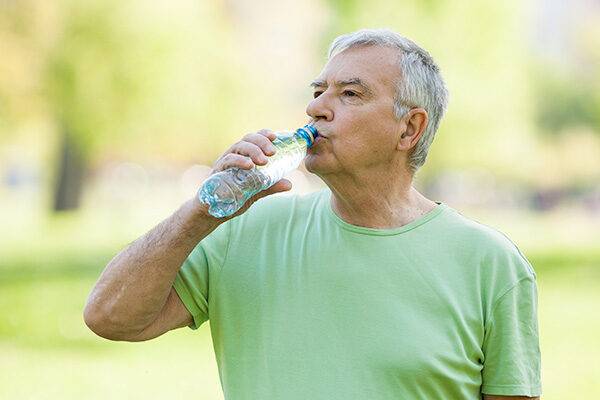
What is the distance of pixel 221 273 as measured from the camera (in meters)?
2.32

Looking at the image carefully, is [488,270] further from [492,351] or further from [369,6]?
[369,6]

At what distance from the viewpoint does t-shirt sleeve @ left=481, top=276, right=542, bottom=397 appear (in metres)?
2.29

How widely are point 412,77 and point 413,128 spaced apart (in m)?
0.12

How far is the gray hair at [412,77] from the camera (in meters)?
2.43

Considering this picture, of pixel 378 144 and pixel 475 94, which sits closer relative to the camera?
pixel 378 144

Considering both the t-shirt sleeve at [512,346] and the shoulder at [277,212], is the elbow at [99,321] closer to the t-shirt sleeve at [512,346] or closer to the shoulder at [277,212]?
the shoulder at [277,212]

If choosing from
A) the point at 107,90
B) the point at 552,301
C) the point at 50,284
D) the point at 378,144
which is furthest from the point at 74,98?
the point at 378,144

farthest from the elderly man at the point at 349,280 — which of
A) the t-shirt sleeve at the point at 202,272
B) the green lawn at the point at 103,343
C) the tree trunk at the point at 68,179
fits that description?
the tree trunk at the point at 68,179

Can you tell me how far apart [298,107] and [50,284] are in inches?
372

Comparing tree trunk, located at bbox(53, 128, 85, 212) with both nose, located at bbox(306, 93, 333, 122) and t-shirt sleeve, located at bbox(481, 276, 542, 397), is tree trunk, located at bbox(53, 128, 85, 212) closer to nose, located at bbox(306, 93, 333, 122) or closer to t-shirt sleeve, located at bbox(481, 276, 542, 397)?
nose, located at bbox(306, 93, 333, 122)

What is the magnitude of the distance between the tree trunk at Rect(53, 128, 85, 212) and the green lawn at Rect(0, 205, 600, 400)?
425 centimetres

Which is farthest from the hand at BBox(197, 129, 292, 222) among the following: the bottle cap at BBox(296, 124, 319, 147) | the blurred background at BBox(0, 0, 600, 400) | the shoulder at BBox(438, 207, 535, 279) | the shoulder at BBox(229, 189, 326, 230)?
the blurred background at BBox(0, 0, 600, 400)

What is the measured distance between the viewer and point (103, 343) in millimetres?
10258

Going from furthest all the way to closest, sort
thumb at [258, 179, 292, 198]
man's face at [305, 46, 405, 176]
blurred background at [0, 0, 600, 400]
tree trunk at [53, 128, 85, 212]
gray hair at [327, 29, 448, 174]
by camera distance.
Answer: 1. tree trunk at [53, 128, 85, 212]
2. blurred background at [0, 0, 600, 400]
3. gray hair at [327, 29, 448, 174]
4. man's face at [305, 46, 405, 176]
5. thumb at [258, 179, 292, 198]
